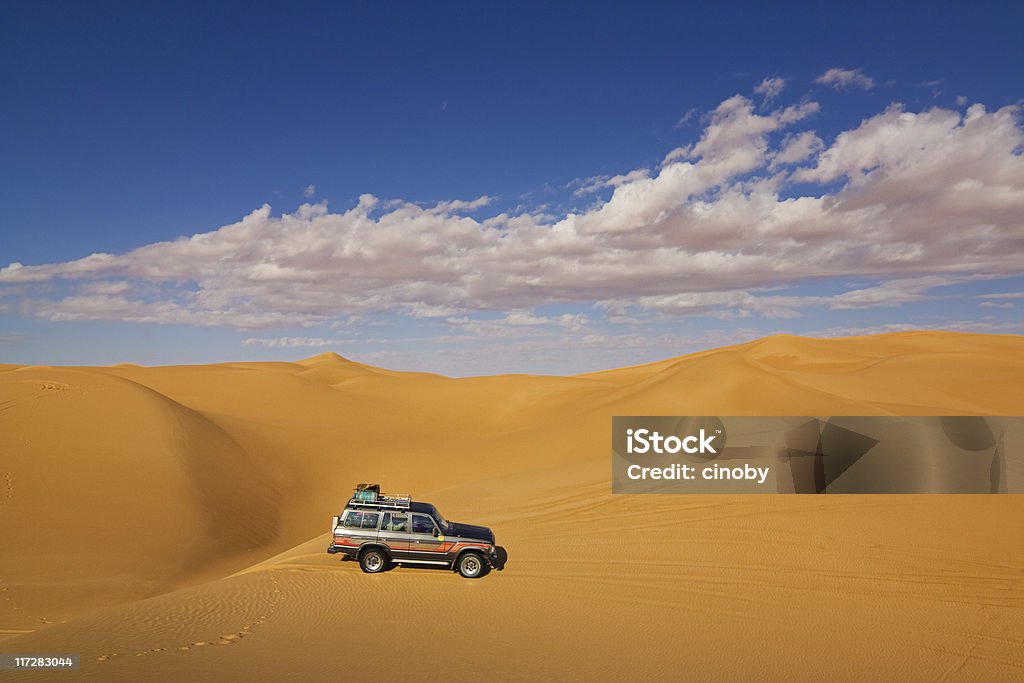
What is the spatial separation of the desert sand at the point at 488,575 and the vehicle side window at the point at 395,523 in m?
0.99

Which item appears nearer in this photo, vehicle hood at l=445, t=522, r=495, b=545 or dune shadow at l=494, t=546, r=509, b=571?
vehicle hood at l=445, t=522, r=495, b=545

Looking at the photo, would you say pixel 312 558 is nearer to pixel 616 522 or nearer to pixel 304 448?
pixel 616 522

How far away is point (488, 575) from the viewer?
1351 cm

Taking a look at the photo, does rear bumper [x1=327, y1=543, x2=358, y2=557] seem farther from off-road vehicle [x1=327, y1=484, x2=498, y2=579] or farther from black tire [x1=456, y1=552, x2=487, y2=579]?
black tire [x1=456, y1=552, x2=487, y2=579]

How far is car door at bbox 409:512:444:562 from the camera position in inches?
530

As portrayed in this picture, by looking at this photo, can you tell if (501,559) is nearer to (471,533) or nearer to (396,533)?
(471,533)

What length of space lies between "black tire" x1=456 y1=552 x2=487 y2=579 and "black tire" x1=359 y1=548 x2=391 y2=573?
1.66 m

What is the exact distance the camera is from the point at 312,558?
15227 millimetres

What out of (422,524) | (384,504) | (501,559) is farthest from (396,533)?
(501,559)

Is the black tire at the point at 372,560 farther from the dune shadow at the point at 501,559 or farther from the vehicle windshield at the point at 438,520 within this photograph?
the dune shadow at the point at 501,559

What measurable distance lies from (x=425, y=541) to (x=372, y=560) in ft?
3.86

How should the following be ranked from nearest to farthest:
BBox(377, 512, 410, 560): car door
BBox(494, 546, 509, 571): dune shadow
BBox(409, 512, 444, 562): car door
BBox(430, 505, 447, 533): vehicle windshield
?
BBox(409, 512, 444, 562): car door
BBox(377, 512, 410, 560): car door
BBox(430, 505, 447, 533): vehicle windshield
BBox(494, 546, 509, 571): dune shadow

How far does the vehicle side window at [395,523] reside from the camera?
44.8 ft

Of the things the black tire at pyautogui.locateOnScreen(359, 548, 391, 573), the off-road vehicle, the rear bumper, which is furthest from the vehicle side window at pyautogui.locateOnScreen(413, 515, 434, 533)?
the rear bumper
